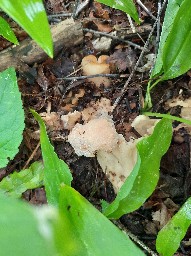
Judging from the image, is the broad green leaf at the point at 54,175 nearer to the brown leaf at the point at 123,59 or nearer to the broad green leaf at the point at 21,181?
the broad green leaf at the point at 21,181

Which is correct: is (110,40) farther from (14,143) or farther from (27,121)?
(14,143)

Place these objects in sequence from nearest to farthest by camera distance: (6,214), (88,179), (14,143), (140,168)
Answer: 1. (6,214)
2. (140,168)
3. (14,143)
4. (88,179)

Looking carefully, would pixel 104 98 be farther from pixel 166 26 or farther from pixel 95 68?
pixel 166 26

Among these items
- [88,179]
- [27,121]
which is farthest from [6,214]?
[27,121]

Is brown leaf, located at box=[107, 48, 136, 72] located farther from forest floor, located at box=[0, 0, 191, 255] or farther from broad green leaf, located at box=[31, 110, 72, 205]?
broad green leaf, located at box=[31, 110, 72, 205]

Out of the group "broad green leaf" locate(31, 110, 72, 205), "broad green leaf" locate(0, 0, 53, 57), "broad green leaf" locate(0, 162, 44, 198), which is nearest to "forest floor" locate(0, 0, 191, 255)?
"broad green leaf" locate(0, 162, 44, 198)

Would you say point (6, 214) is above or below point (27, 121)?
above

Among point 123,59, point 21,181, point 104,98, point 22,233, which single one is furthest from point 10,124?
point 22,233

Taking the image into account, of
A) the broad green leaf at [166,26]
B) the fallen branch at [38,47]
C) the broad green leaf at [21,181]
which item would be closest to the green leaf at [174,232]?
the broad green leaf at [21,181]
